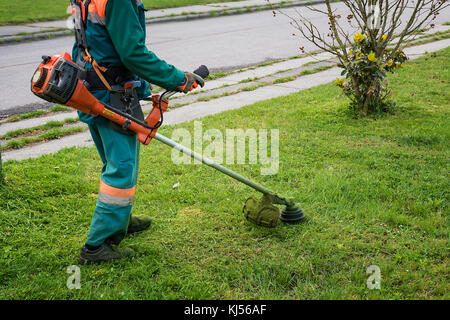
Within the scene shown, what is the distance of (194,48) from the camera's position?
988cm

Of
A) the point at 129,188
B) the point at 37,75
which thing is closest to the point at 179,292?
the point at 129,188

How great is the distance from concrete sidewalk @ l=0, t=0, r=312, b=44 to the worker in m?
9.07

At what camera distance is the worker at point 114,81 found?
2.59 m

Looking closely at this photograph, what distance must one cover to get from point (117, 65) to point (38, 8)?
13.5m

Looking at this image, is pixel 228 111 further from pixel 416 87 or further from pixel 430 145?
pixel 416 87

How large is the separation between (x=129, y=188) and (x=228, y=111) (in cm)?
335

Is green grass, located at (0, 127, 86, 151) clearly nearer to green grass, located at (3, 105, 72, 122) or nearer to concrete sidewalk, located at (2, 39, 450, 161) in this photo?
concrete sidewalk, located at (2, 39, 450, 161)

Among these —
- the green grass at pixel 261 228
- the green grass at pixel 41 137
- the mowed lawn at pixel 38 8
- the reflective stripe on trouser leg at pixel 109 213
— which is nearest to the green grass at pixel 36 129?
the green grass at pixel 41 137

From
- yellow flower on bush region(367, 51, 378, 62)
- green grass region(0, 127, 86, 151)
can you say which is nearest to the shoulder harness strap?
green grass region(0, 127, 86, 151)

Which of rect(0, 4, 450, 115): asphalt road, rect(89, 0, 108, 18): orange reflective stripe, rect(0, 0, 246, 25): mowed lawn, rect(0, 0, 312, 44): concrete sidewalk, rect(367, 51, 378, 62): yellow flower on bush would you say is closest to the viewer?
rect(89, 0, 108, 18): orange reflective stripe

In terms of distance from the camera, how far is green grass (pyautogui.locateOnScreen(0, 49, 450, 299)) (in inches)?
111

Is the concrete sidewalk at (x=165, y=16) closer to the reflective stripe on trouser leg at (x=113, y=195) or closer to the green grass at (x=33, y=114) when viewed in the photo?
the green grass at (x=33, y=114)

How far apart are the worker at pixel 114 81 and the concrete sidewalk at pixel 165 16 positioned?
9066 millimetres

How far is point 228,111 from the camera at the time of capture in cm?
609
